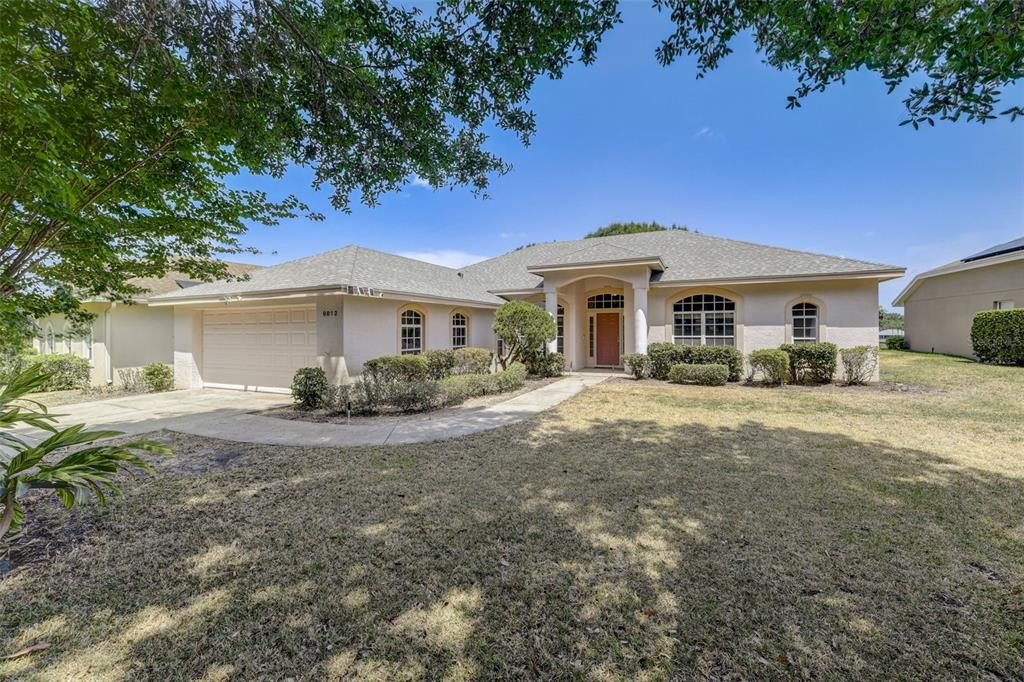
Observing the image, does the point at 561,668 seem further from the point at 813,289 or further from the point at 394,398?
the point at 813,289

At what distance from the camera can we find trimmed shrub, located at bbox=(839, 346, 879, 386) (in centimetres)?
1243

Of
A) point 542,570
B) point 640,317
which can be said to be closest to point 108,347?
point 542,570

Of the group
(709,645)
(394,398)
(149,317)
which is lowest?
(709,645)

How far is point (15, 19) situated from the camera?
10.4 feet

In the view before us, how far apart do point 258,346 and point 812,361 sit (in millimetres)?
17595

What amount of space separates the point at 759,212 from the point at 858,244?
5873 mm

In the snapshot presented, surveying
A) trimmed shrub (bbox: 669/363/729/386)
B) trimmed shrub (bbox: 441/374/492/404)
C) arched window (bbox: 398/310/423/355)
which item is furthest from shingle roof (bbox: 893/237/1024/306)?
arched window (bbox: 398/310/423/355)

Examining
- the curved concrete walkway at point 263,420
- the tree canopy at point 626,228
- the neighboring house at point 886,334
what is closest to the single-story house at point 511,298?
the curved concrete walkway at point 263,420

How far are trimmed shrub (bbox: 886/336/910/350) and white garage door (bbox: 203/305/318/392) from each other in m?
32.2

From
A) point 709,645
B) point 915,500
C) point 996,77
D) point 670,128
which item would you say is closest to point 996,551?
point 915,500

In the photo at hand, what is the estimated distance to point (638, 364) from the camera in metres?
14.5

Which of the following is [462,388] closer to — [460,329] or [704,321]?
[460,329]

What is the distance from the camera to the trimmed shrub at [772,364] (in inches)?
491

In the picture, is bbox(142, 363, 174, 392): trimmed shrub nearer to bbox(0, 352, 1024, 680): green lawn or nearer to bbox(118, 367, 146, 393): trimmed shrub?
bbox(118, 367, 146, 393): trimmed shrub
